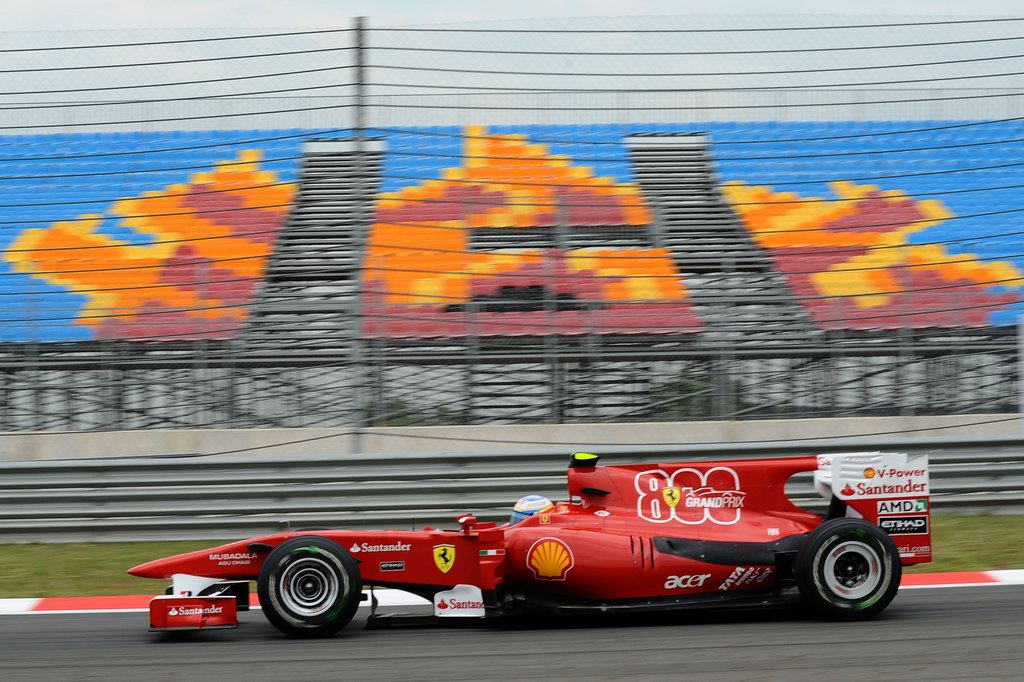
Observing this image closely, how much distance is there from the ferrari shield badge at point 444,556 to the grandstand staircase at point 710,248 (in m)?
3.87

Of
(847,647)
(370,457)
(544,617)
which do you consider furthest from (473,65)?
(847,647)

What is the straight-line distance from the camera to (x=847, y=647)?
184 inches

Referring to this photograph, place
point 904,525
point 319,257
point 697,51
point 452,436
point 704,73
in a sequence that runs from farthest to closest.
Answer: point 319,257 < point 704,73 < point 697,51 < point 452,436 < point 904,525

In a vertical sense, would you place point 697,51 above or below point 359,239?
above

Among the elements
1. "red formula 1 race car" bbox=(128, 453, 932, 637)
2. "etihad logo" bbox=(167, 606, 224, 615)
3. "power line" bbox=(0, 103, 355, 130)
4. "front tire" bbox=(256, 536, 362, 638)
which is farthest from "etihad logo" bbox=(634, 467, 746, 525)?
"power line" bbox=(0, 103, 355, 130)

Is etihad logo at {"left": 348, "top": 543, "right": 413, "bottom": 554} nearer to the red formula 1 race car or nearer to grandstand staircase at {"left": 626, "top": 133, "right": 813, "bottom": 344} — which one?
the red formula 1 race car

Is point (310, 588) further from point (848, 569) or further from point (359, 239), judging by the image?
point (359, 239)

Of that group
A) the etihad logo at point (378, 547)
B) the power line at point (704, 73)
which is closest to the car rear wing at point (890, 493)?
the etihad logo at point (378, 547)

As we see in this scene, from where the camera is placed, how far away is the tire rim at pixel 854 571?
5.16 metres

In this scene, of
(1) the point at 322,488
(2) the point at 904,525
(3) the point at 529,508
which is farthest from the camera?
(1) the point at 322,488

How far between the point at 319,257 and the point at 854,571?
7453 millimetres

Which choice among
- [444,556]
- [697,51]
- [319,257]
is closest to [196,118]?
[319,257]

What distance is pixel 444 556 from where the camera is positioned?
522 centimetres

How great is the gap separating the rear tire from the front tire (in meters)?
1.93
